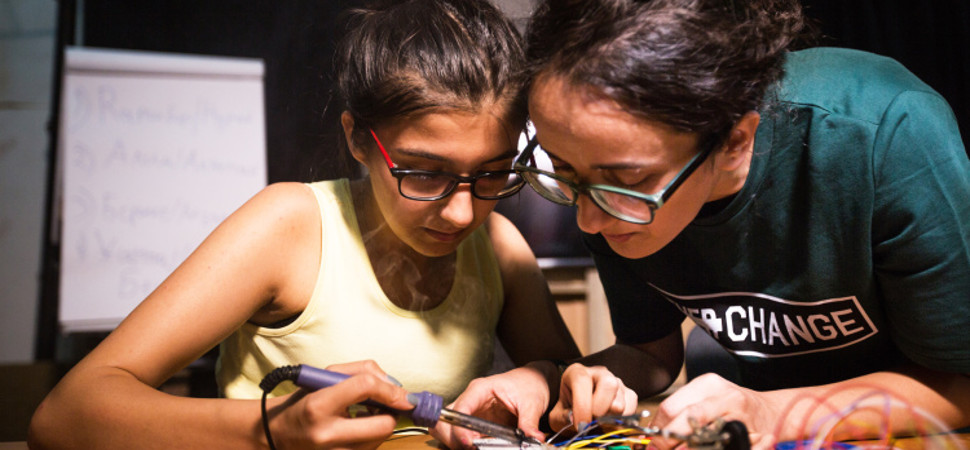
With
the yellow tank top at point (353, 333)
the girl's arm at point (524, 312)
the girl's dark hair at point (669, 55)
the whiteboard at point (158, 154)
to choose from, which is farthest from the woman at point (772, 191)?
the whiteboard at point (158, 154)

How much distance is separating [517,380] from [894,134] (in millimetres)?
519

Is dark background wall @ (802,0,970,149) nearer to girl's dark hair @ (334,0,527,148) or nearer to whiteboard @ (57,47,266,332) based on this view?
girl's dark hair @ (334,0,527,148)

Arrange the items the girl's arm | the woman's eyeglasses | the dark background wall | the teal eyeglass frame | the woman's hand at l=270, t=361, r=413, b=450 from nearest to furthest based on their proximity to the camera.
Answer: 1. the woman's hand at l=270, t=361, r=413, b=450
2. the teal eyeglass frame
3. the woman's eyeglasses
4. the dark background wall
5. the girl's arm

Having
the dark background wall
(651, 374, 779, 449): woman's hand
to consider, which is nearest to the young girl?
(651, 374, 779, 449): woman's hand

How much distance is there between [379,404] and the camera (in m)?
0.60

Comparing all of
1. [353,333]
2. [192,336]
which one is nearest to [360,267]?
[353,333]

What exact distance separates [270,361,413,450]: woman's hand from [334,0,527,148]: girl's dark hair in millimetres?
359

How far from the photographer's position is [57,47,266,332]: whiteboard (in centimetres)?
94

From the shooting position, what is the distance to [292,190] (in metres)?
0.85

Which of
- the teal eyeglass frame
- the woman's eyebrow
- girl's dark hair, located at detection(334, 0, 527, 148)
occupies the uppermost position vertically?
girl's dark hair, located at detection(334, 0, 527, 148)

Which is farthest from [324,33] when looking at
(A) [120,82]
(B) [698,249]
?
(B) [698,249]

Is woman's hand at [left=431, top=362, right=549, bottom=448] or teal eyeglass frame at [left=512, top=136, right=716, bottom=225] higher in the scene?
teal eyeglass frame at [left=512, top=136, right=716, bottom=225]

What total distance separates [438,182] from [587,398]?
0.31 meters

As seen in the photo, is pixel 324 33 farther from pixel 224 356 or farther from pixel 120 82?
pixel 224 356
